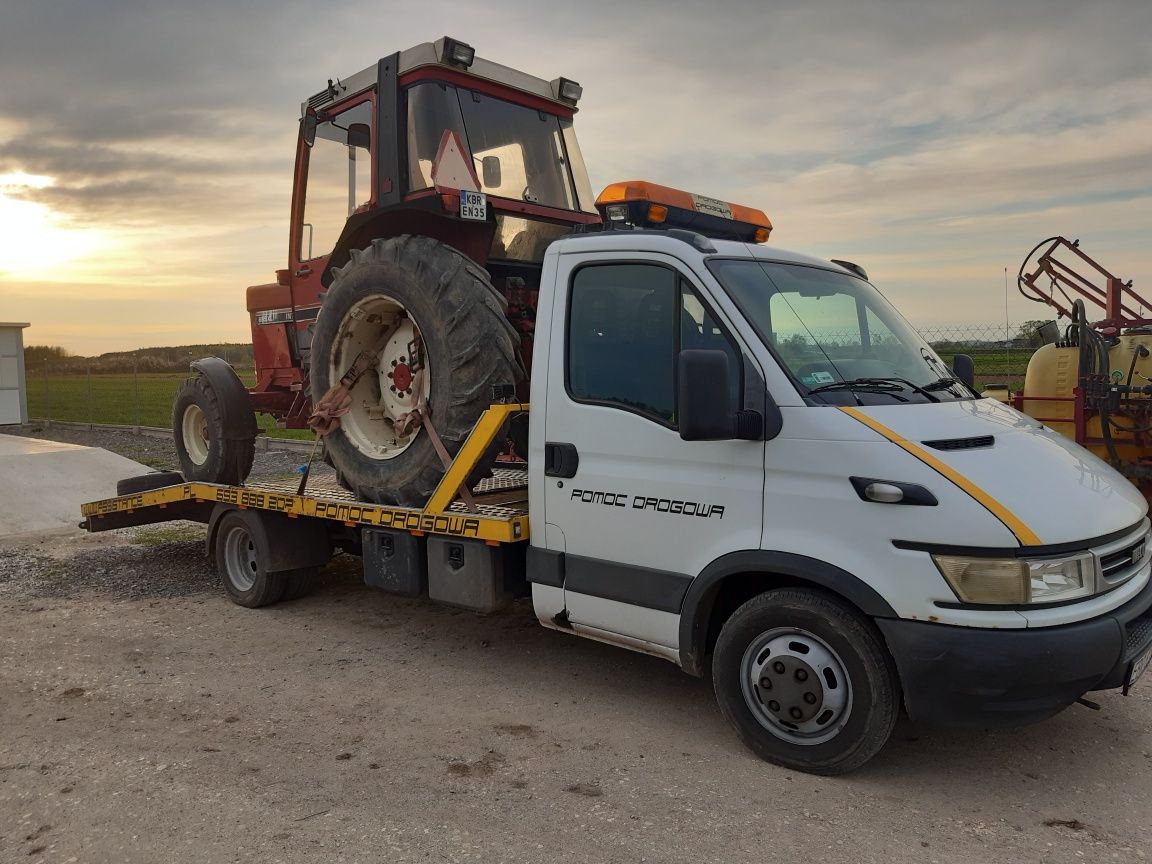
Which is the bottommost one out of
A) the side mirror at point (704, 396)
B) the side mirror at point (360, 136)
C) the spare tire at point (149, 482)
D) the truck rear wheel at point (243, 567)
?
the truck rear wheel at point (243, 567)

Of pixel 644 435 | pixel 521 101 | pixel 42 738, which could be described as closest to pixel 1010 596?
pixel 644 435

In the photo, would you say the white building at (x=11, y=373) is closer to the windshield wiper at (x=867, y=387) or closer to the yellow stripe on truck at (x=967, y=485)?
the windshield wiper at (x=867, y=387)

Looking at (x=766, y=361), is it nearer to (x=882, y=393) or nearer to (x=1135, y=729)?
(x=882, y=393)

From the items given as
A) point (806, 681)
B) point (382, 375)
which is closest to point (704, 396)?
point (806, 681)

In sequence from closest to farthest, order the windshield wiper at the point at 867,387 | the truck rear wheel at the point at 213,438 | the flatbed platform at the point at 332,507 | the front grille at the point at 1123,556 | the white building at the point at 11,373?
the front grille at the point at 1123,556 < the windshield wiper at the point at 867,387 < the flatbed platform at the point at 332,507 < the truck rear wheel at the point at 213,438 < the white building at the point at 11,373

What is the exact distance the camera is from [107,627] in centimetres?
648

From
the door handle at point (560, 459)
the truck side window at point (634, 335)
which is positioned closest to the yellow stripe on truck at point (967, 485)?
the truck side window at point (634, 335)

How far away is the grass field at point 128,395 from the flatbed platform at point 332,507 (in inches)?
45.8

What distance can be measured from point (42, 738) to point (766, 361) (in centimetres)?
402

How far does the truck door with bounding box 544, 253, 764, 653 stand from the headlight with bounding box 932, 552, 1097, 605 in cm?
84

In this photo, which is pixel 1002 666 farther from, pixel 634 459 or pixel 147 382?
pixel 147 382

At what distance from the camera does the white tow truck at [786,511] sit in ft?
11.7

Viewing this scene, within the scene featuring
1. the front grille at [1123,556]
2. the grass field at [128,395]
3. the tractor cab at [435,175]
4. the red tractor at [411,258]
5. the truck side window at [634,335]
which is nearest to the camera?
the front grille at [1123,556]

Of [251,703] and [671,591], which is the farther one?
[251,703]
